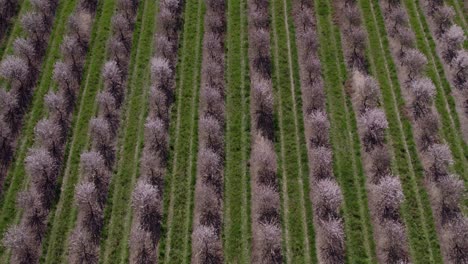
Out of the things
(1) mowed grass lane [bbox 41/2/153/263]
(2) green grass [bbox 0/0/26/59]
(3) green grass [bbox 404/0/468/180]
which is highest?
(2) green grass [bbox 0/0/26/59]

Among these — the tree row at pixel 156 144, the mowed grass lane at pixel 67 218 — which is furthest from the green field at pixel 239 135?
the tree row at pixel 156 144

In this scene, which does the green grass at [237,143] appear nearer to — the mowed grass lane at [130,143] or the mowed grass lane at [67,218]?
the mowed grass lane at [130,143]

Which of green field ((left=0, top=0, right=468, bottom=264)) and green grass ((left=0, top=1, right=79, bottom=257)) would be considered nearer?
green field ((left=0, top=0, right=468, bottom=264))

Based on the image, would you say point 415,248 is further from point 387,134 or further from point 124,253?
point 124,253

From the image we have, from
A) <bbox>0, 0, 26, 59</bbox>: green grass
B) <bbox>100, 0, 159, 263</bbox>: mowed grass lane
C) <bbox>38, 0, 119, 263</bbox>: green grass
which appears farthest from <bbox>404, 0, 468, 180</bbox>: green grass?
<bbox>0, 0, 26, 59</bbox>: green grass

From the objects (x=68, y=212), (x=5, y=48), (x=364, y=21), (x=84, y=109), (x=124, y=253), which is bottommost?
(x=124, y=253)

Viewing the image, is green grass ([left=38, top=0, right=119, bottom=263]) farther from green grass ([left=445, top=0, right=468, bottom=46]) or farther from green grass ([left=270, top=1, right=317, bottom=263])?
green grass ([left=445, top=0, right=468, bottom=46])

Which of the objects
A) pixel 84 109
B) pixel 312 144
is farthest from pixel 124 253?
pixel 312 144
